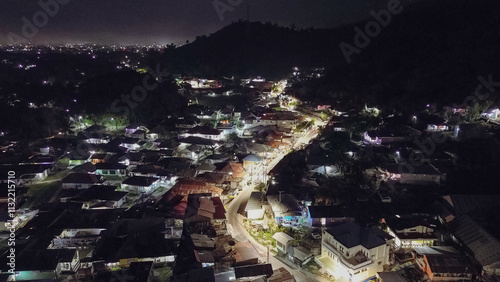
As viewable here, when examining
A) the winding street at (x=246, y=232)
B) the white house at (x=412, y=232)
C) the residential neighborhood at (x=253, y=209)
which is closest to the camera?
the residential neighborhood at (x=253, y=209)

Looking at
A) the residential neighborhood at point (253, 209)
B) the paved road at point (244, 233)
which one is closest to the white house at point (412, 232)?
the residential neighborhood at point (253, 209)

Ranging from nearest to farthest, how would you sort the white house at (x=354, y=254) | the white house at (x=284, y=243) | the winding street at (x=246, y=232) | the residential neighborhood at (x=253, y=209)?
the white house at (x=354, y=254), the residential neighborhood at (x=253, y=209), the winding street at (x=246, y=232), the white house at (x=284, y=243)

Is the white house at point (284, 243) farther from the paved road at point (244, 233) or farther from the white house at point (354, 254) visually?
the white house at point (354, 254)

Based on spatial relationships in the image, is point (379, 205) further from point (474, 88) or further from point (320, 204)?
point (474, 88)

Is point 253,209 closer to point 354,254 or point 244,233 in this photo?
point 244,233

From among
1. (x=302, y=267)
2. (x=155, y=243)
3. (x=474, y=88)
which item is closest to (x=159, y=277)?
(x=155, y=243)

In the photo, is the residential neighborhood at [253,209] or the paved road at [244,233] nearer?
the residential neighborhood at [253,209]

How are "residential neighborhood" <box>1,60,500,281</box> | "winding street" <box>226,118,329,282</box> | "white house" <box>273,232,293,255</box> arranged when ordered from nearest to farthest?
"residential neighborhood" <box>1,60,500,281</box>, "winding street" <box>226,118,329,282</box>, "white house" <box>273,232,293,255</box>

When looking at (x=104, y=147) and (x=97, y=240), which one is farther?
(x=104, y=147)

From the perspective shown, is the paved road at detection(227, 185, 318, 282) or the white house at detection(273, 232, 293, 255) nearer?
the paved road at detection(227, 185, 318, 282)

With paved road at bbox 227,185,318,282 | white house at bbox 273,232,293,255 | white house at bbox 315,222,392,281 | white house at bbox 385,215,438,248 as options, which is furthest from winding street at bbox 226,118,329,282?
white house at bbox 385,215,438,248

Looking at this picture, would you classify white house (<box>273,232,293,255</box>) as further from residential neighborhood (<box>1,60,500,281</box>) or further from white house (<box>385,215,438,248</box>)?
white house (<box>385,215,438,248</box>)
